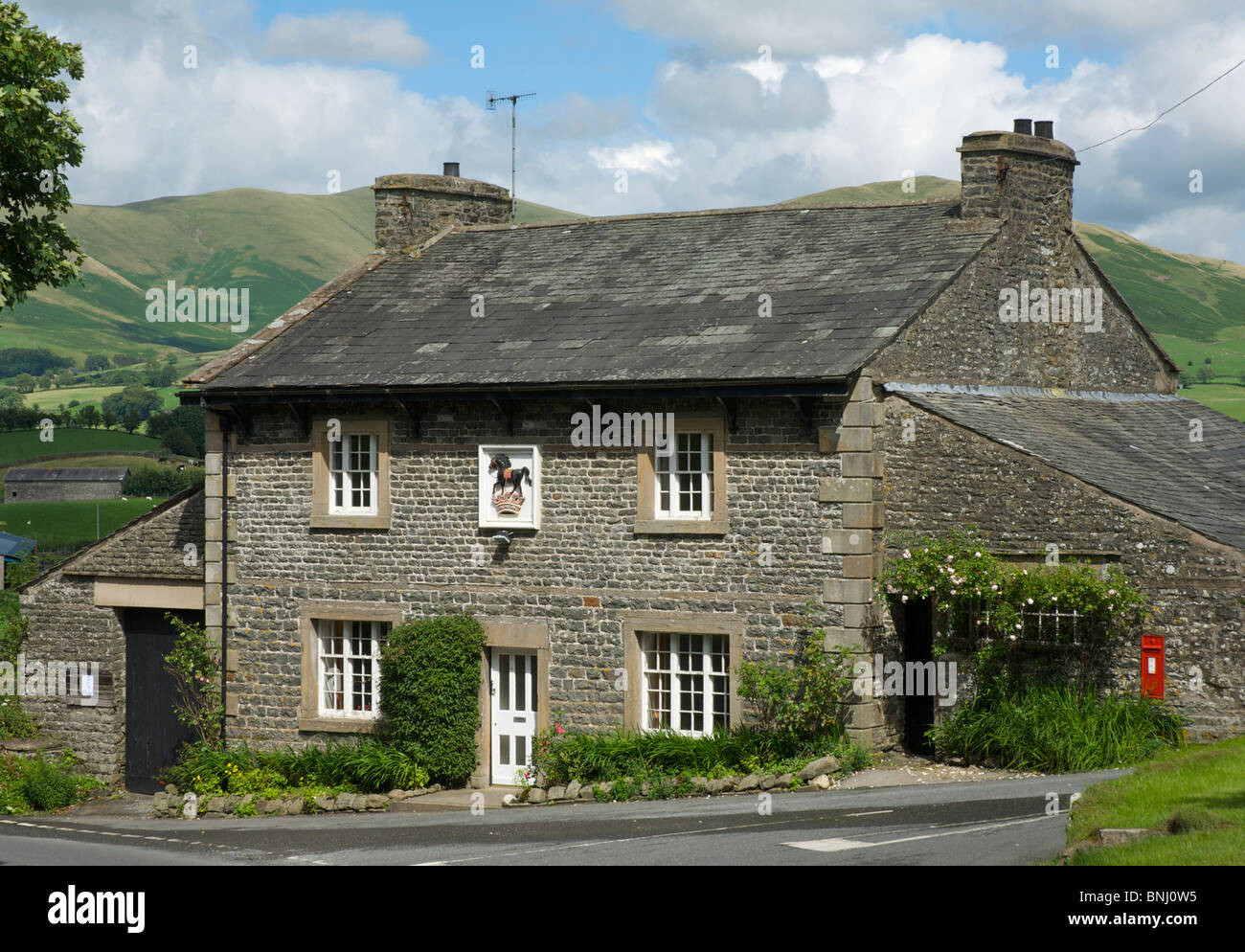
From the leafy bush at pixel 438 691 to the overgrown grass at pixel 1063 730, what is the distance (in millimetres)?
6479

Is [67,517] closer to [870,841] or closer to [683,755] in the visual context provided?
[683,755]

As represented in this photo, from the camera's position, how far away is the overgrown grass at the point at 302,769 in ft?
64.8

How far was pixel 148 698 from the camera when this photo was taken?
23031 mm

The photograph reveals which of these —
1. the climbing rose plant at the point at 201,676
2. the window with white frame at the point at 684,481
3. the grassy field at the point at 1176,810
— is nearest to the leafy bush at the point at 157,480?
the climbing rose plant at the point at 201,676

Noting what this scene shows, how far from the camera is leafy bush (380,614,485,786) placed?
64.5 feet

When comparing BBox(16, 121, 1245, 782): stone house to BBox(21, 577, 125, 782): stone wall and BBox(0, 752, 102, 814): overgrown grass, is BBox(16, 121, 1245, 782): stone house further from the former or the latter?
BBox(0, 752, 102, 814): overgrown grass

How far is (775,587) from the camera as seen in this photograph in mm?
18156

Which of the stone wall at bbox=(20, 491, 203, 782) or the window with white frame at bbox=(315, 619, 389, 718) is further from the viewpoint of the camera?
the stone wall at bbox=(20, 491, 203, 782)

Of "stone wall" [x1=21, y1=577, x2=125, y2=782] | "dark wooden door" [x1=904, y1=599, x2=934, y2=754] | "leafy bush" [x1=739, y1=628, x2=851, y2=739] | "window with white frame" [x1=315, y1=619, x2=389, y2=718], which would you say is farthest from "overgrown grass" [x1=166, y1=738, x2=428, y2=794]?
"dark wooden door" [x1=904, y1=599, x2=934, y2=754]

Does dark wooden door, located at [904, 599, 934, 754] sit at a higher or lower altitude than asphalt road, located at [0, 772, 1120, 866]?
higher

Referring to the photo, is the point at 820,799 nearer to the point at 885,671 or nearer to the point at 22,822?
the point at 885,671

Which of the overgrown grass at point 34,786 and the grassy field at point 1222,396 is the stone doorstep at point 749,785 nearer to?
the overgrown grass at point 34,786

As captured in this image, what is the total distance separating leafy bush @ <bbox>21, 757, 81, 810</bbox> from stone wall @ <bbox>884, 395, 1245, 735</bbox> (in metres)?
12.4
